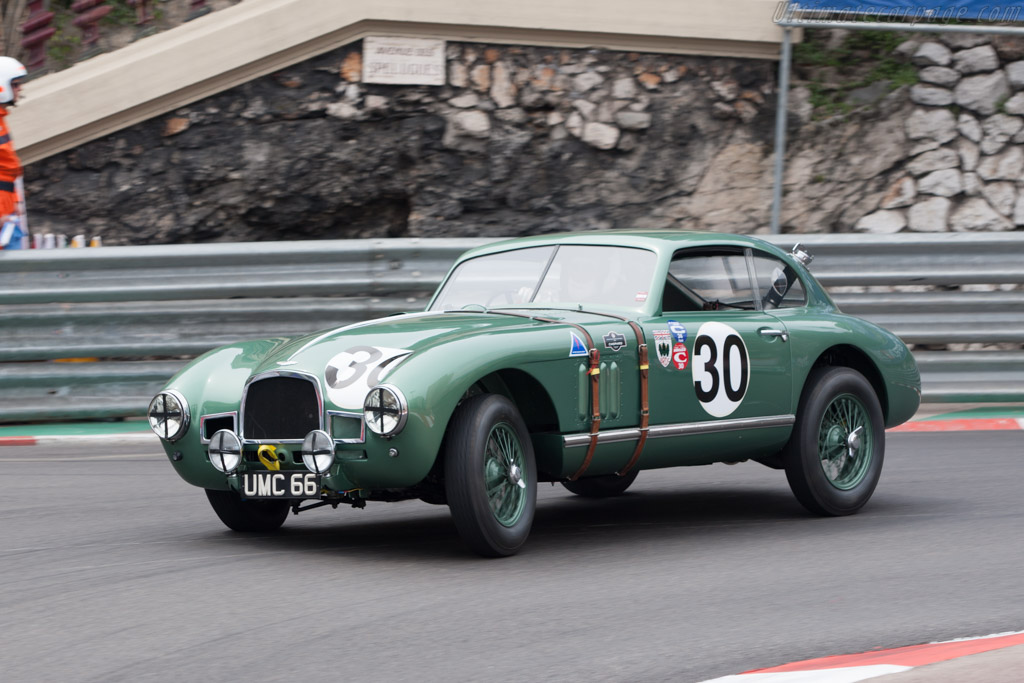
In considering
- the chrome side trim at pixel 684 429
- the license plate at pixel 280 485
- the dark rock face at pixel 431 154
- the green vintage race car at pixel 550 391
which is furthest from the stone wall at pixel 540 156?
the license plate at pixel 280 485

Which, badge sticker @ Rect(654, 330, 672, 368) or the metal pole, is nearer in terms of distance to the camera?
badge sticker @ Rect(654, 330, 672, 368)

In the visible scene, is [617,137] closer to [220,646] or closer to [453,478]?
[453,478]

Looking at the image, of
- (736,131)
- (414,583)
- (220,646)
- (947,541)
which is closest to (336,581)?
(414,583)

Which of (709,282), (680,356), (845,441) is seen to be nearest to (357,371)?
(680,356)

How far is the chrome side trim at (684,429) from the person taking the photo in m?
5.75

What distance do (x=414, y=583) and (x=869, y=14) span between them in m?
9.49

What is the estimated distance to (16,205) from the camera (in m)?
11.0

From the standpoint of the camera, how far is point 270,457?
215 inches

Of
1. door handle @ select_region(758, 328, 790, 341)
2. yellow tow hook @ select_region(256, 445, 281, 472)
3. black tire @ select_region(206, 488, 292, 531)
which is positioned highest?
door handle @ select_region(758, 328, 790, 341)

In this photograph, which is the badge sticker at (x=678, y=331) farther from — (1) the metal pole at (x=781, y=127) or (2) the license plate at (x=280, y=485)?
(1) the metal pole at (x=781, y=127)

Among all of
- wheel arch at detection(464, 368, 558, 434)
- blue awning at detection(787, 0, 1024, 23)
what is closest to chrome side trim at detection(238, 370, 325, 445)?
wheel arch at detection(464, 368, 558, 434)

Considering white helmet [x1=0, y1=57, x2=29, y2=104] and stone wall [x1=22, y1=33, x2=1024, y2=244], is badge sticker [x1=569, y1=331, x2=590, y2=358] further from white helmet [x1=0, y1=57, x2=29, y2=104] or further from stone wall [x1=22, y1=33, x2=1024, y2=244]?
stone wall [x1=22, y1=33, x2=1024, y2=244]

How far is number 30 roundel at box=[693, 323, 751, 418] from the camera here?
20.5 ft

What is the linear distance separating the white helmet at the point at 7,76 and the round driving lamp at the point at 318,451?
7.18m
